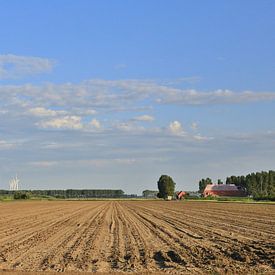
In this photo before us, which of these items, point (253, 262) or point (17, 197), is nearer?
Answer: point (253, 262)

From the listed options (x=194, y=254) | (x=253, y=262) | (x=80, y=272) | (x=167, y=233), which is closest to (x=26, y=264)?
(x=80, y=272)

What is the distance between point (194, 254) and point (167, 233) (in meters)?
8.66

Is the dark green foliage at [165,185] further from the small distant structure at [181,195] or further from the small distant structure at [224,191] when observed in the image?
the small distant structure at [181,195]

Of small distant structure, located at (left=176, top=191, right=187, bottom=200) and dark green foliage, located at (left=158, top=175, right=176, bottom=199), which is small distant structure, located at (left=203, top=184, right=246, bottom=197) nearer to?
dark green foliage, located at (left=158, top=175, right=176, bottom=199)

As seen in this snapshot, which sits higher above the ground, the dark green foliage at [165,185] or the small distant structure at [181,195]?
the dark green foliage at [165,185]

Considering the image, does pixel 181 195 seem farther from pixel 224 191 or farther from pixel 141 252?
pixel 141 252

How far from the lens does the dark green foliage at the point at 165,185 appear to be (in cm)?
18975

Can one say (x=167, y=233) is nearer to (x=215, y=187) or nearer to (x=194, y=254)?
(x=194, y=254)

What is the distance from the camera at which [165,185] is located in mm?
192250

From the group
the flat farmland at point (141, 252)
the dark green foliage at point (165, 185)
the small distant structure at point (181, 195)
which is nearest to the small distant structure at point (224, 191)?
the dark green foliage at point (165, 185)

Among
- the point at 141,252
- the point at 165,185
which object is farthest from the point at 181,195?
the point at 141,252

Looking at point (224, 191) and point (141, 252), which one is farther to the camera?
point (224, 191)

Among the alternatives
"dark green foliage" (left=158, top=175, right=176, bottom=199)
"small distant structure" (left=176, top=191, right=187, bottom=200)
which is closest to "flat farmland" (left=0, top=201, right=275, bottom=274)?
"small distant structure" (left=176, top=191, right=187, bottom=200)

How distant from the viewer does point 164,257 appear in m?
16.4
